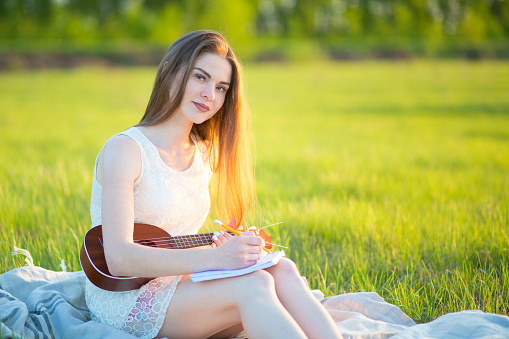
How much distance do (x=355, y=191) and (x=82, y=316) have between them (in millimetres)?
3564

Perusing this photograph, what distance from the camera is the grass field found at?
3316 millimetres

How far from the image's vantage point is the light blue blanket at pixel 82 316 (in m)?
2.29

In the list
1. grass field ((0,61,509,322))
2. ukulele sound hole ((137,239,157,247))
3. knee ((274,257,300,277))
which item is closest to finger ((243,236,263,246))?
knee ((274,257,300,277))

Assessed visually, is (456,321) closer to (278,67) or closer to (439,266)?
(439,266)

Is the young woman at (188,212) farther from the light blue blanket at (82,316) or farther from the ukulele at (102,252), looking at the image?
the light blue blanket at (82,316)

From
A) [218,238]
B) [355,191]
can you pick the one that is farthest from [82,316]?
[355,191]

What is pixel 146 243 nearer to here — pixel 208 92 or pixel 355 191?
pixel 208 92

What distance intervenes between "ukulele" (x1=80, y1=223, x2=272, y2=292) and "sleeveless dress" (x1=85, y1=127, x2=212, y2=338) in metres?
0.05

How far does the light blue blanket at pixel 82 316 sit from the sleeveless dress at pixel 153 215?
8cm

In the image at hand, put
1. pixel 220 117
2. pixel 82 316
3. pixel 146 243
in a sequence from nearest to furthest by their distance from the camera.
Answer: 1. pixel 146 243
2. pixel 82 316
3. pixel 220 117

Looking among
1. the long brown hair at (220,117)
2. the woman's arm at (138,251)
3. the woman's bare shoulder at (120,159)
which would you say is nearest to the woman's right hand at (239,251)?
the woman's arm at (138,251)

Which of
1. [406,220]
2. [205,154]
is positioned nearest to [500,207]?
[406,220]

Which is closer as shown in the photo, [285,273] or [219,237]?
[285,273]

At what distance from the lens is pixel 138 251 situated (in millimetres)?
2082
